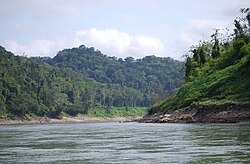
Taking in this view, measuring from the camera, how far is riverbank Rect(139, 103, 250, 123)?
67.4m

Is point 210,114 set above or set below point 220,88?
below

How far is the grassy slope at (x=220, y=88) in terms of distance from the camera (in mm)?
76938

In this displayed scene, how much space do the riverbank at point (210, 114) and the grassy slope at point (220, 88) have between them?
3.21ft

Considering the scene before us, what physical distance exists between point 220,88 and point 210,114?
37.1ft

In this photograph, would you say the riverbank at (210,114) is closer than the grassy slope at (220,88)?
Yes

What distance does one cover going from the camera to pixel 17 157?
27.5 m

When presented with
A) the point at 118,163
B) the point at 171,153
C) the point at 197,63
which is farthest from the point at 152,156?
the point at 197,63

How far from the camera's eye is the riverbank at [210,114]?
6738 centimetres

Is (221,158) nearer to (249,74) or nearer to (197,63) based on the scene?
(249,74)

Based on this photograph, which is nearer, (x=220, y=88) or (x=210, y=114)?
(x=210, y=114)

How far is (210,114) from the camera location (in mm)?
74938

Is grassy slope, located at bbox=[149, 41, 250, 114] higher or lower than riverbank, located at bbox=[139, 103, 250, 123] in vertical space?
higher

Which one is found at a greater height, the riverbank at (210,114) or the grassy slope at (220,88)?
the grassy slope at (220,88)

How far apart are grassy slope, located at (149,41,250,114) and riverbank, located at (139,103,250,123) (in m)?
0.98
